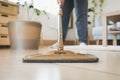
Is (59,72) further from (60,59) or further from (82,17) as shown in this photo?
(82,17)

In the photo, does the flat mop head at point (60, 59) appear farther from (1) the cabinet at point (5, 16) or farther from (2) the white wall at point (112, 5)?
(2) the white wall at point (112, 5)

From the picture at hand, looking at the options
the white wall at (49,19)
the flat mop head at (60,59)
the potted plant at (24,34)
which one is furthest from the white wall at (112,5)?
the flat mop head at (60,59)

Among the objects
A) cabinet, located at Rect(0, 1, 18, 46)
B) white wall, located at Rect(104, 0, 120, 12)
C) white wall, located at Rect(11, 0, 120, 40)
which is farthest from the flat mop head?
white wall, located at Rect(104, 0, 120, 12)

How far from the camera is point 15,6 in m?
3.18

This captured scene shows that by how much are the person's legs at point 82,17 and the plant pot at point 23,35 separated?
529mm

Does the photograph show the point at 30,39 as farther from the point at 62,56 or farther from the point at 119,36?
the point at 119,36

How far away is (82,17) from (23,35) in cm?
70

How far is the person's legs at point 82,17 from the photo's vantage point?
225 centimetres

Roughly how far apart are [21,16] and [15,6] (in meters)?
0.81

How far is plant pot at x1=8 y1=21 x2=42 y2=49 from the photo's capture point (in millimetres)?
2350

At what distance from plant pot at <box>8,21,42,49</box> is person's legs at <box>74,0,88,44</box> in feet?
1.73

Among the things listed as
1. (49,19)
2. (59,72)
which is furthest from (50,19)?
(59,72)

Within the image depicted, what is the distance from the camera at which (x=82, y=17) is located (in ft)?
7.56

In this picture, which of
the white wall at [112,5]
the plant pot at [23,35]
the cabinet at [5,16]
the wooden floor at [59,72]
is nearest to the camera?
the wooden floor at [59,72]
